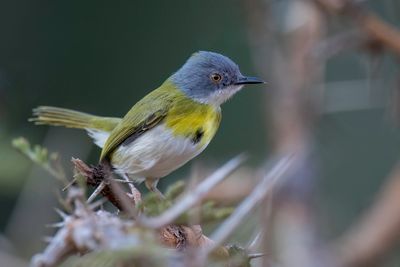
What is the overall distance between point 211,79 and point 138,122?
35cm

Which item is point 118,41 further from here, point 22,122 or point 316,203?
point 316,203

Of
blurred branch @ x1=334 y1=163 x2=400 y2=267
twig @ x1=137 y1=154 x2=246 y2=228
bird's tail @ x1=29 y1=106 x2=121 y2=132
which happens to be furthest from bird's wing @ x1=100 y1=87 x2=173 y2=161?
twig @ x1=137 y1=154 x2=246 y2=228

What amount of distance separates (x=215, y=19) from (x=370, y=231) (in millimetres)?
2478

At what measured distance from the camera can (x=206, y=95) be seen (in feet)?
8.80

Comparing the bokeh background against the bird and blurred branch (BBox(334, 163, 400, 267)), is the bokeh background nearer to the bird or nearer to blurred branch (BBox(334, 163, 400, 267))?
blurred branch (BBox(334, 163, 400, 267))

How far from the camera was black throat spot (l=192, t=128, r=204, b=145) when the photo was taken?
8.05 ft

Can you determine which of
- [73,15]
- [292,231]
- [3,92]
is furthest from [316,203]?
[73,15]

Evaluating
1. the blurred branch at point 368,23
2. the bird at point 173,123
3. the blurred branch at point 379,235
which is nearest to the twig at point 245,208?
the bird at point 173,123

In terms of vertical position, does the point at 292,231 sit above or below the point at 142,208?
below

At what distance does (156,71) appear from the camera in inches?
199

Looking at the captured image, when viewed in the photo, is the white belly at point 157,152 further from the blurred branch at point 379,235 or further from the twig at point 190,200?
the twig at point 190,200

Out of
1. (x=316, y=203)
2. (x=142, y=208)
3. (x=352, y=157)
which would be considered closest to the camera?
(x=142, y=208)

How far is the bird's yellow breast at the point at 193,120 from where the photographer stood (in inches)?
96.8

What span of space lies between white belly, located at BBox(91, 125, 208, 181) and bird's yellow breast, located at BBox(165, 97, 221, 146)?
22 millimetres
